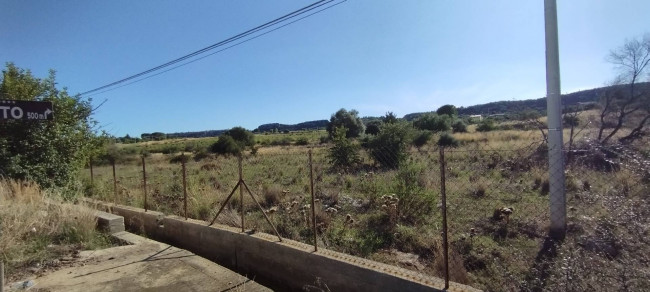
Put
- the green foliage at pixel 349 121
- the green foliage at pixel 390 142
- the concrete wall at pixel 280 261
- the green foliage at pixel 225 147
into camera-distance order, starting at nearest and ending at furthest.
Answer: the concrete wall at pixel 280 261
the green foliage at pixel 390 142
the green foliage at pixel 225 147
the green foliage at pixel 349 121

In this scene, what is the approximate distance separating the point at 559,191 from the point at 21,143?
39.2 ft

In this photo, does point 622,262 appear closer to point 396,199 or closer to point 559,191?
point 559,191

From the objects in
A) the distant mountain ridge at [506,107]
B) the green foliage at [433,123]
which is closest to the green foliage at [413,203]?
the distant mountain ridge at [506,107]

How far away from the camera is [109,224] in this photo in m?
7.82

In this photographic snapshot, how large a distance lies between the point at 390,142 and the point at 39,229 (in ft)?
47.0

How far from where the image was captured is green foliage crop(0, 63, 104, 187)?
1010 centimetres

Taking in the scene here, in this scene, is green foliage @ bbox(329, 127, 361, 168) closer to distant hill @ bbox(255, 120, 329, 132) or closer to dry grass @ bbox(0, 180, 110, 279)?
dry grass @ bbox(0, 180, 110, 279)

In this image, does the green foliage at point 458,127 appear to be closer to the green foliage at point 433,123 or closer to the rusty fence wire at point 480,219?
the green foliage at point 433,123

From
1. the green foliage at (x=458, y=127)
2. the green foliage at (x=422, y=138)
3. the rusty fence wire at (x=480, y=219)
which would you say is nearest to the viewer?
the rusty fence wire at (x=480, y=219)

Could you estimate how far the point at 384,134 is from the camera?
63.7ft

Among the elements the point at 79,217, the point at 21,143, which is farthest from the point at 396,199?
the point at 21,143

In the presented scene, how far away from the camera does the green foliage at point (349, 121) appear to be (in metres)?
55.5

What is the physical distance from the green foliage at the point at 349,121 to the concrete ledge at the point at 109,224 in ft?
152

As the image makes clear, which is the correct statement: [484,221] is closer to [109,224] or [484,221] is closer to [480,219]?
[480,219]
